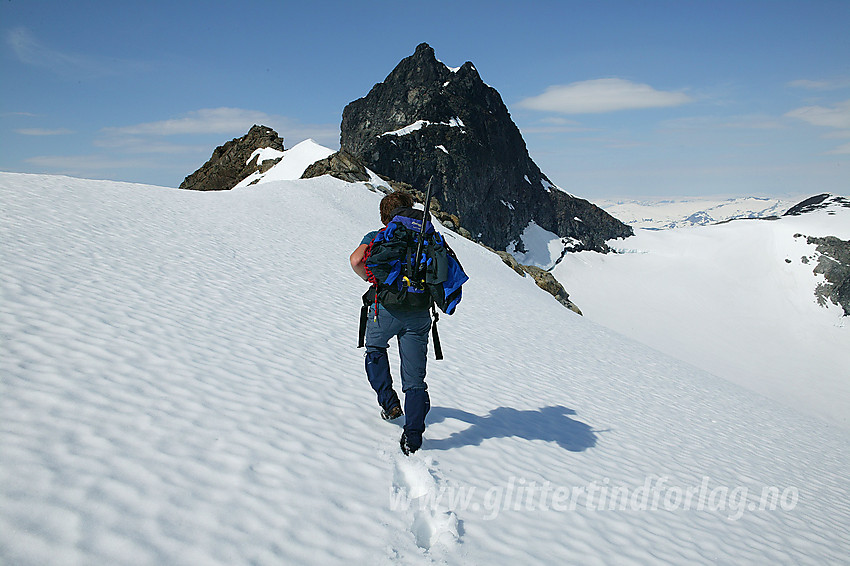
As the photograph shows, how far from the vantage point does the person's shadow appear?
5.55 m

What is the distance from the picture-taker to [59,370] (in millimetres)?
4520

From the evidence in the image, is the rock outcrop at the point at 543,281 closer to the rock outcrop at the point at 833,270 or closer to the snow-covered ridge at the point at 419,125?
the snow-covered ridge at the point at 419,125

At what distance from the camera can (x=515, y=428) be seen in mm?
6445

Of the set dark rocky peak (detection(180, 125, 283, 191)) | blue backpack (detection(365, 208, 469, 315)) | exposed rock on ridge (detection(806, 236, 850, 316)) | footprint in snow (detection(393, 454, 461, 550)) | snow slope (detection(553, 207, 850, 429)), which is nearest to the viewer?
footprint in snow (detection(393, 454, 461, 550))

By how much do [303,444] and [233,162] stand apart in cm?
5205

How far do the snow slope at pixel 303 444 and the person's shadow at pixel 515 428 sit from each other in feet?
0.16

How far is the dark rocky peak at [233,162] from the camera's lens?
47.4 m

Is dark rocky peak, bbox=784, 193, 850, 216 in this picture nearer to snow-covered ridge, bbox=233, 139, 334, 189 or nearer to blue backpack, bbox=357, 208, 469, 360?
snow-covered ridge, bbox=233, 139, 334, 189

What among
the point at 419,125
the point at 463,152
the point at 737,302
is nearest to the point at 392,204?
the point at 419,125

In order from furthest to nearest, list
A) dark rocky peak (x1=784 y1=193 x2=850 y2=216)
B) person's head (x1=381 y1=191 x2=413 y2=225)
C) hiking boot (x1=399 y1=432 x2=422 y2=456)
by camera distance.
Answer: dark rocky peak (x1=784 y1=193 x2=850 y2=216) → person's head (x1=381 y1=191 x2=413 y2=225) → hiking boot (x1=399 y1=432 x2=422 y2=456)

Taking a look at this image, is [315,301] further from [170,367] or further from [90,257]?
[170,367]

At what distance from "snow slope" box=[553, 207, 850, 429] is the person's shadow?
44507 millimetres

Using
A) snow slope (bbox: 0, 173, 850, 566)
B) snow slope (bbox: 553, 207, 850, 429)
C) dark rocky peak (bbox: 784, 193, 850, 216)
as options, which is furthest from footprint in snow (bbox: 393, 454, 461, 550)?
dark rocky peak (bbox: 784, 193, 850, 216)

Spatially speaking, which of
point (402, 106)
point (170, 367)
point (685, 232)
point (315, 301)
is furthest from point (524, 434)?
point (685, 232)
